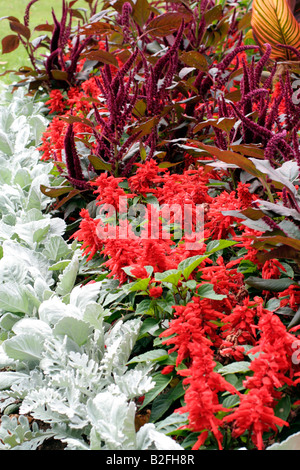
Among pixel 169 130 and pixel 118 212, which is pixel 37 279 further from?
pixel 169 130

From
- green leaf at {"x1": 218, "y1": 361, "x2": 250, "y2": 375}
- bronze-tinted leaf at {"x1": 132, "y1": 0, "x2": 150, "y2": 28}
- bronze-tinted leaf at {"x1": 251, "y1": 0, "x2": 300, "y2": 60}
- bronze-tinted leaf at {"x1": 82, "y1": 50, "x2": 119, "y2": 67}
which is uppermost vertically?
bronze-tinted leaf at {"x1": 132, "y1": 0, "x2": 150, "y2": 28}

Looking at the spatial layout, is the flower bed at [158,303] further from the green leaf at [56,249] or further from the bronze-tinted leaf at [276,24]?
the bronze-tinted leaf at [276,24]

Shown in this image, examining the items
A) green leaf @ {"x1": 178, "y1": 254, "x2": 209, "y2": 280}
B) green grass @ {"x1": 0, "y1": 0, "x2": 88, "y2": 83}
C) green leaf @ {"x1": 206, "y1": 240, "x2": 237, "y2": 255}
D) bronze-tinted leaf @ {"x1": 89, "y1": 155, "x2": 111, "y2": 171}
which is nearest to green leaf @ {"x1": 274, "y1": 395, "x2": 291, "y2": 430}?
green leaf @ {"x1": 178, "y1": 254, "x2": 209, "y2": 280}

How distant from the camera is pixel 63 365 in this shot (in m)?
1.37

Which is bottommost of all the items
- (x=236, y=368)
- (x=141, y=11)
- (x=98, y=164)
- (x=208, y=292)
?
(x=236, y=368)

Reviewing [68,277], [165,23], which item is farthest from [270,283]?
[165,23]

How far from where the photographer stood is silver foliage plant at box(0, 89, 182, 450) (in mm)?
1134

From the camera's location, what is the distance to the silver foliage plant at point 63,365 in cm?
113

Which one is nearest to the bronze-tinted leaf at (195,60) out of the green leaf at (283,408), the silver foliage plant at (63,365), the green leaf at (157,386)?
the silver foliage plant at (63,365)

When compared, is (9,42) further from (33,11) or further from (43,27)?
(33,11)

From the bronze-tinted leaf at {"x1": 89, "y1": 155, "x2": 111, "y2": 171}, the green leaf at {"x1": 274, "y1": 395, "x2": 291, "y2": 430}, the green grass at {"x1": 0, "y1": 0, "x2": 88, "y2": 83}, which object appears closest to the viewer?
the green leaf at {"x1": 274, "y1": 395, "x2": 291, "y2": 430}

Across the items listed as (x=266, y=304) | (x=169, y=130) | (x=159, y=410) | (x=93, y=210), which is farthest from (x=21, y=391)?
(x=169, y=130)

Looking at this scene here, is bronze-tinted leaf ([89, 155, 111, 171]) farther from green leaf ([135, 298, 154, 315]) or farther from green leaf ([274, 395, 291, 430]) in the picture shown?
green leaf ([274, 395, 291, 430])

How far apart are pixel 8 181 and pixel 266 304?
173cm
